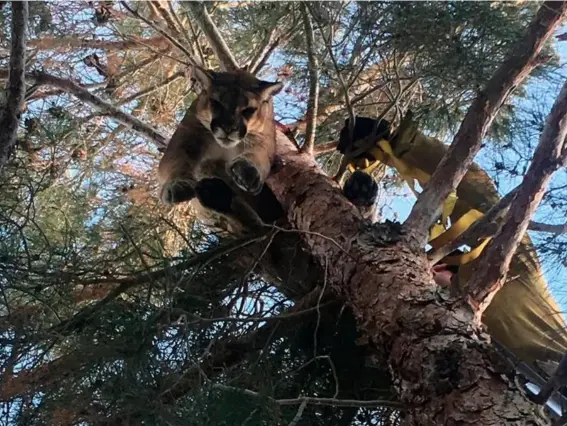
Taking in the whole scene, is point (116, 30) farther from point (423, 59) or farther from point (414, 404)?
point (414, 404)

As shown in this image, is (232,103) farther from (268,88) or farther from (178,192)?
(178,192)

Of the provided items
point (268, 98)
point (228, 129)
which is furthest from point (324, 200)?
point (268, 98)

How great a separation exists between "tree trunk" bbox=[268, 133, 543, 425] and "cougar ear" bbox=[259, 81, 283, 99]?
0.66 meters

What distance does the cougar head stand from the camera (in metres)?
2.83

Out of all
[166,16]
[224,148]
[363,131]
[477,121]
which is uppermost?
[166,16]

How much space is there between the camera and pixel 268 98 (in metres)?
3.05

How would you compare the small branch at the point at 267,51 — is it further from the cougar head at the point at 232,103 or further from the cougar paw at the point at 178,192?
the cougar paw at the point at 178,192

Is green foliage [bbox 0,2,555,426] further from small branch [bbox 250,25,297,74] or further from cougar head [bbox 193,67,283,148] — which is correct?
cougar head [bbox 193,67,283,148]

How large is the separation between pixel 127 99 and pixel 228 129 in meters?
0.92

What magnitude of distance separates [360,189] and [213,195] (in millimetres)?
493

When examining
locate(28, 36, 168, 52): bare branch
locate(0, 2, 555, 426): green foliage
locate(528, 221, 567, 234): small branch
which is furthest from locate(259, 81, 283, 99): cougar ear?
locate(528, 221, 567, 234): small branch

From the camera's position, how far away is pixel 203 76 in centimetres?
293

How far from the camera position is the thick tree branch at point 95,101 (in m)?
2.83

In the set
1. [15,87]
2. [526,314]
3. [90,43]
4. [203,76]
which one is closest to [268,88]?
[203,76]
